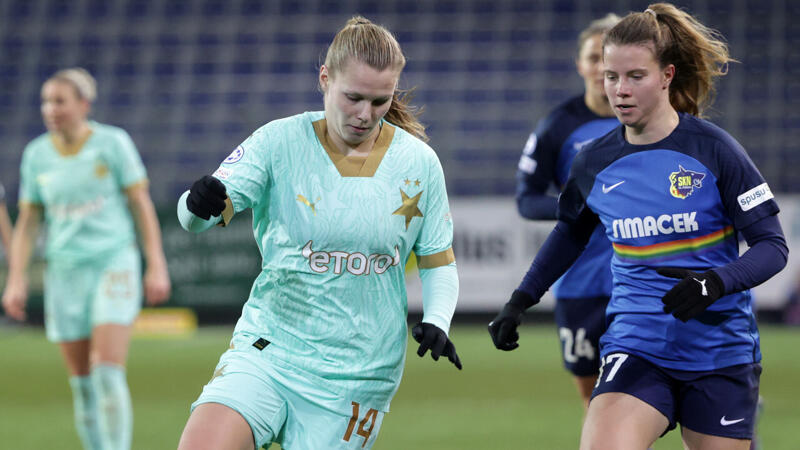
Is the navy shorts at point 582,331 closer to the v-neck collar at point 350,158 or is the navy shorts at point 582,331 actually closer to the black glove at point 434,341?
the black glove at point 434,341

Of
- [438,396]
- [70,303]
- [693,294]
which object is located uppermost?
[693,294]

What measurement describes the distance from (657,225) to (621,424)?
710 mm

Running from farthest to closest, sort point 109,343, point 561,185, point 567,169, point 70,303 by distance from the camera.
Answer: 1. point 70,303
2. point 109,343
3. point 561,185
4. point 567,169

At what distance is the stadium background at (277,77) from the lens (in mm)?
17484

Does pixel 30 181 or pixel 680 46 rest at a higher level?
pixel 680 46

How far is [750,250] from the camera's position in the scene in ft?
11.7

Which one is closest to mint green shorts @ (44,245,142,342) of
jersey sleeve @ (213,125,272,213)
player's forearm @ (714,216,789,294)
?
jersey sleeve @ (213,125,272,213)

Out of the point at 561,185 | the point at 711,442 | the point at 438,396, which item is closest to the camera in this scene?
the point at 711,442

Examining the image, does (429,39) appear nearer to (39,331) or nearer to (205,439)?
(39,331)

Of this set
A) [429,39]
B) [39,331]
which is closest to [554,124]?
[39,331]

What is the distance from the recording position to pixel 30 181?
23.9ft

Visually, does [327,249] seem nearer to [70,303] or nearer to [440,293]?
[440,293]

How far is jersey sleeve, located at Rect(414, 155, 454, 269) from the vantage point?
3818 millimetres

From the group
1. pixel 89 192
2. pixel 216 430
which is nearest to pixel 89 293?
pixel 89 192
